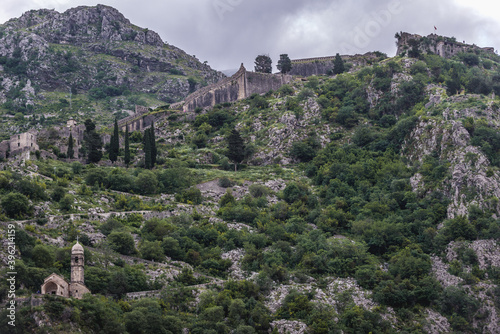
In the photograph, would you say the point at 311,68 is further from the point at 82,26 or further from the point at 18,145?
the point at 18,145

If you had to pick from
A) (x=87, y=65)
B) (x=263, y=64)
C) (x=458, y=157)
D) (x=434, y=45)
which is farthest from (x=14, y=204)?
(x=87, y=65)

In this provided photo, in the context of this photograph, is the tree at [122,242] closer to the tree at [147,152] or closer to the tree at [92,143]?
the tree at [147,152]

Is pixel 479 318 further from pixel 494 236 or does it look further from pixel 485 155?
pixel 485 155

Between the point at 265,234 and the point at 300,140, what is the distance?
25.6 metres

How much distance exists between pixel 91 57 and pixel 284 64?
4546 cm

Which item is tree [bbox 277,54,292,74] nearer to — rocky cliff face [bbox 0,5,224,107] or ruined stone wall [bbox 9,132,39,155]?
rocky cliff face [bbox 0,5,224,107]

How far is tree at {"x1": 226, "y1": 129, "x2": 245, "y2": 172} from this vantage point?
94.3m

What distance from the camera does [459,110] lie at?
8531 cm

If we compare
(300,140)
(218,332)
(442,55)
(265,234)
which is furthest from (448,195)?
(442,55)

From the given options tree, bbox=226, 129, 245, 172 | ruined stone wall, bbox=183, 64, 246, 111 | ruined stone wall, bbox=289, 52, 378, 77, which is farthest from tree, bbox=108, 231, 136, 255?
ruined stone wall, bbox=289, 52, 378, 77

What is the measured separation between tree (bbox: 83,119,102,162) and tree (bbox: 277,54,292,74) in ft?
130

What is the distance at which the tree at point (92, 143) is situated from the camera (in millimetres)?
86938

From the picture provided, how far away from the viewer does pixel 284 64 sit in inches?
4764

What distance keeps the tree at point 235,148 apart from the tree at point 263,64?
88.9 ft
